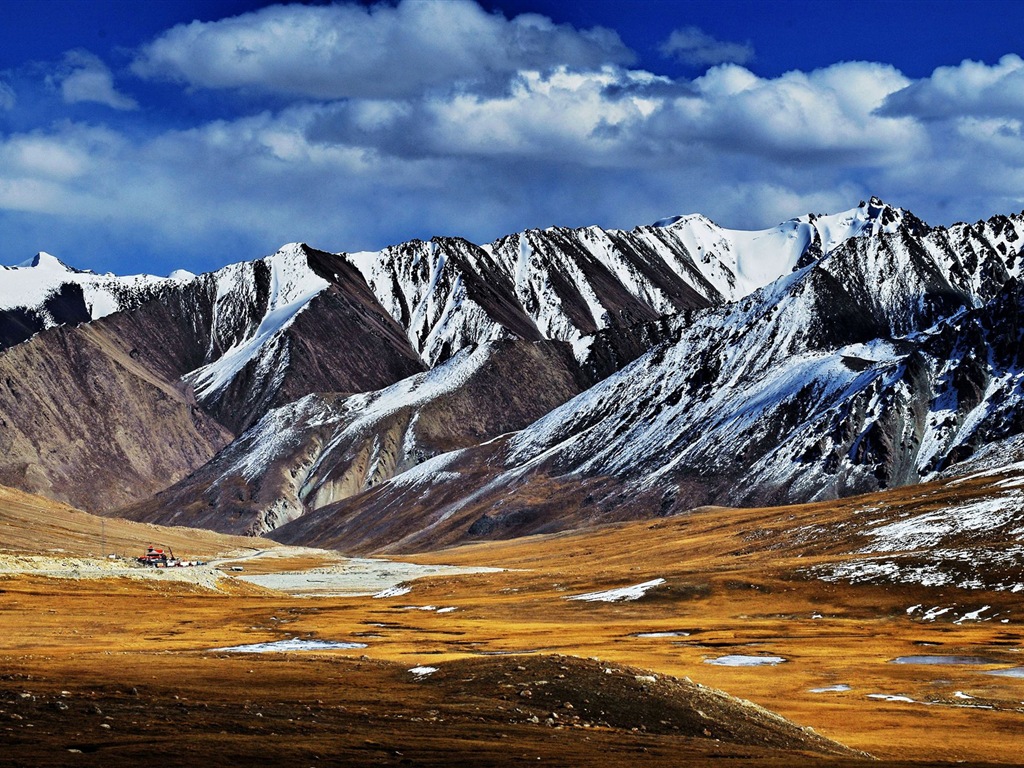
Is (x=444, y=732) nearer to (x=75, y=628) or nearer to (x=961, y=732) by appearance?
(x=961, y=732)

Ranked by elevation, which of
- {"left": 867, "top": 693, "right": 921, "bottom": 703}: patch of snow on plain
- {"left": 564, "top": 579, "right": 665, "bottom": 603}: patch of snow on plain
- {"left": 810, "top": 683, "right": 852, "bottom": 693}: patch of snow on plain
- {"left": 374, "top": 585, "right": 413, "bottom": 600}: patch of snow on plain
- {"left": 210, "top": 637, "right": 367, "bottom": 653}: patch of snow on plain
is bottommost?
{"left": 867, "top": 693, "right": 921, "bottom": 703}: patch of snow on plain

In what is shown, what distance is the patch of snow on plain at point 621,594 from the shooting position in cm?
9850

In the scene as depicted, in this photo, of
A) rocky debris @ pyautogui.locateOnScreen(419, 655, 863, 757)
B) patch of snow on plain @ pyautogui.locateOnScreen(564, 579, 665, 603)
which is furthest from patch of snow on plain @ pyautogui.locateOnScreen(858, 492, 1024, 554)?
rocky debris @ pyautogui.locateOnScreen(419, 655, 863, 757)

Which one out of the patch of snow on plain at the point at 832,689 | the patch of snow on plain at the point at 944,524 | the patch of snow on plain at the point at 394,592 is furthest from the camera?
the patch of snow on plain at the point at 394,592

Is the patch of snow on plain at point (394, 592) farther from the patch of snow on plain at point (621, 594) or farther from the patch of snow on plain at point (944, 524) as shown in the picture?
the patch of snow on plain at point (944, 524)

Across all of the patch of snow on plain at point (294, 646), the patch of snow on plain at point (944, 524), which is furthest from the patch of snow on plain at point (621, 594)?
the patch of snow on plain at point (294, 646)

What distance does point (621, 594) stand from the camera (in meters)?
99.9

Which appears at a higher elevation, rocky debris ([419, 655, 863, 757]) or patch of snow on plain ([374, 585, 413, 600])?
rocky debris ([419, 655, 863, 757])

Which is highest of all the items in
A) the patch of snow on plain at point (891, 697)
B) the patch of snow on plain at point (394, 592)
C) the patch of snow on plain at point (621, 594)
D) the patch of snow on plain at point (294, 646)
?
the patch of snow on plain at point (294, 646)

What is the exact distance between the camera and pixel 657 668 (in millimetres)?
57938

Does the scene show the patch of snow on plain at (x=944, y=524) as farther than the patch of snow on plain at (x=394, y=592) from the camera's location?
No

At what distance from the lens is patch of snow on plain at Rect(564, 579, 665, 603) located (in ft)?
323

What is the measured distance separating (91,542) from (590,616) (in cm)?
9324

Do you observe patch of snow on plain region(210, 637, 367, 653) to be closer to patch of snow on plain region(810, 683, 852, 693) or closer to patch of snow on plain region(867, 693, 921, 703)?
patch of snow on plain region(810, 683, 852, 693)
